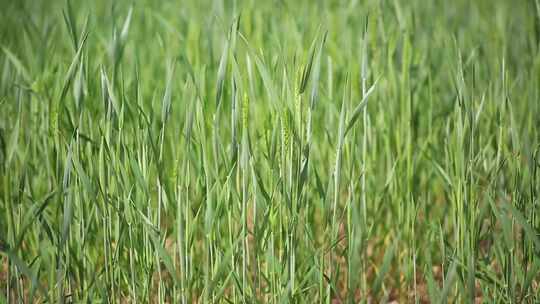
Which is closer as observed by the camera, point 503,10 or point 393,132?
point 393,132

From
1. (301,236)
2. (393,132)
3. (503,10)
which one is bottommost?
(301,236)

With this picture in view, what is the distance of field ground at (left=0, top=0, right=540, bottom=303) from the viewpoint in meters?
1.15

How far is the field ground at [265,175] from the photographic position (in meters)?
1.15

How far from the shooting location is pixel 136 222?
125cm

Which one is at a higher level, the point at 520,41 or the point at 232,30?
the point at 232,30

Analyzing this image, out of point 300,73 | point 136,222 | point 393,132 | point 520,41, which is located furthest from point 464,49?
point 136,222

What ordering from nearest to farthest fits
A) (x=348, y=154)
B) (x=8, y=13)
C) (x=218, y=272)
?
(x=218, y=272) → (x=348, y=154) → (x=8, y=13)

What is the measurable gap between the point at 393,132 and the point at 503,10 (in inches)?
45.5

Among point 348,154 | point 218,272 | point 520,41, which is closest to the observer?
point 218,272

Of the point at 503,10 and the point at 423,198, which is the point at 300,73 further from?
the point at 503,10

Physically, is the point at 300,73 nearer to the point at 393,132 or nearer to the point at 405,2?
the point at 393,132

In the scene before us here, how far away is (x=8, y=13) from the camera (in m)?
2.23

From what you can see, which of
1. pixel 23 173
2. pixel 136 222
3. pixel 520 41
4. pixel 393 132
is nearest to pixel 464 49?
pixel 520 41

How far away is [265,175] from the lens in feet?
4.66
